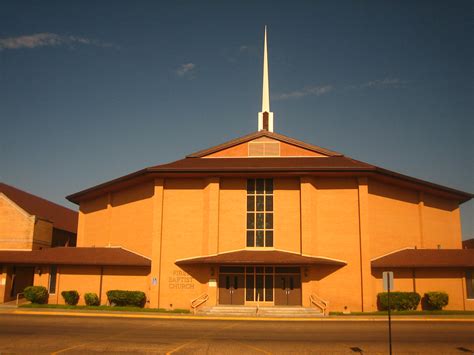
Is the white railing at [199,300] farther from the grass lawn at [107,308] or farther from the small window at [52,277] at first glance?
the small window at [52,277]

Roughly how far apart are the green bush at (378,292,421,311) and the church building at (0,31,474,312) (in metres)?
0.84

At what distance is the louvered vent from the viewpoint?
119 feet

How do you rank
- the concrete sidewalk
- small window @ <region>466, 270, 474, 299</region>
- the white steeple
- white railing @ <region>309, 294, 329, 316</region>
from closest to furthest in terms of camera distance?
the concrete sidewalk → white railing @ <region>309, 294, 329, 316</region> → small window @ <region>466, 270, 474, 299</region> → the white steeple

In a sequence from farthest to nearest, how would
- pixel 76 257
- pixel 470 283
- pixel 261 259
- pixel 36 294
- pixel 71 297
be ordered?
pixel 76 257 < pixel 71 297 < pixel 36 294 < pixel 470 283 < pixel 261 259

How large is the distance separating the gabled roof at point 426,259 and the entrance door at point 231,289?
9.01m

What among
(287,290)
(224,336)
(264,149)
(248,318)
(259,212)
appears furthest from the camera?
(264,149)

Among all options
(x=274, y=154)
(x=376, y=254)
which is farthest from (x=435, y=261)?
(x=274, y=154)

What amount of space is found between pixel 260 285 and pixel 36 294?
15745 millimetres

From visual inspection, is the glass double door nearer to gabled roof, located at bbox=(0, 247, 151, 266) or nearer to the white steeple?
gabled roof, located at bbox=(0, 247, 151, 266)

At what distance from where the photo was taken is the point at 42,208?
45188mm

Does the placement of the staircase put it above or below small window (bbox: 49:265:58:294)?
below

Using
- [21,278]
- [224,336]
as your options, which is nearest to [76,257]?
[21,278]

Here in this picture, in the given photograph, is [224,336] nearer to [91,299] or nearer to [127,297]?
[127,297]

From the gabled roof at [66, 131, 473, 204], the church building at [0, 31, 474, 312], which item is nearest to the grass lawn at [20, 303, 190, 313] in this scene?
the church building at [0, 31, 474, 312]
